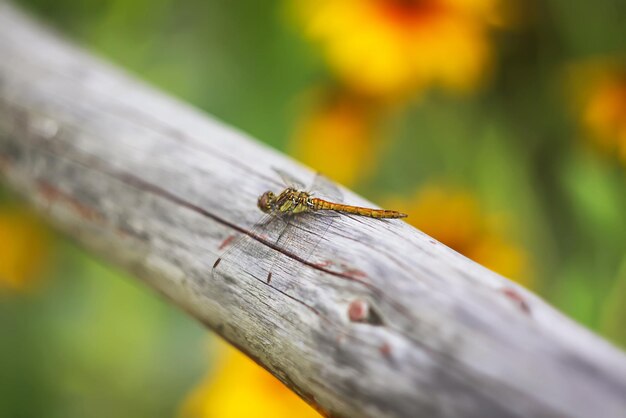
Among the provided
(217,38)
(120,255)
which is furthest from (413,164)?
(120,255)

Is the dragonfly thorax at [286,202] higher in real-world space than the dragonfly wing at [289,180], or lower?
lower

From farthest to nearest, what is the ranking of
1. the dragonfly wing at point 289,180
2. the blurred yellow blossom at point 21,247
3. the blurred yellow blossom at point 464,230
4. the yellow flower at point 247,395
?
1. the blurred yellow blossom at point 21,247
2. the blurred yellow blossom at point 464,230
3. the yellow flower at point 247,395
4. the dragonfly wing at point 289,180

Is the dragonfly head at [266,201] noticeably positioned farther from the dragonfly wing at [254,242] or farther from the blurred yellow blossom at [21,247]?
the blurred yellow blossom at [21,247]

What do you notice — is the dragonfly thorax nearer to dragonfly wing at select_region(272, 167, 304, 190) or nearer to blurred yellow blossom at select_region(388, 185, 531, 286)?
dragonfly wing at select_region(272, 167, 304, 190)

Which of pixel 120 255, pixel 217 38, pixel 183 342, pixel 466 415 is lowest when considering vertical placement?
pixel 466 415

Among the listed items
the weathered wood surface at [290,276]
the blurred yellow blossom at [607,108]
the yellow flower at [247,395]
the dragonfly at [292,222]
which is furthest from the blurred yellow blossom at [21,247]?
the blurred yellow blossom at [607,108]

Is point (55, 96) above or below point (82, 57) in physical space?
below

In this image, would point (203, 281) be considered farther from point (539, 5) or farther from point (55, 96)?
point (539, 5)
